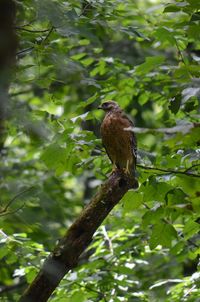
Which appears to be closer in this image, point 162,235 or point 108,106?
point 162,235

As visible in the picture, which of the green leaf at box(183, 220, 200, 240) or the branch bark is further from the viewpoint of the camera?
the green leaf at box(183, 220, 200, 240)

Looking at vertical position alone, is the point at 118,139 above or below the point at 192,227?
above

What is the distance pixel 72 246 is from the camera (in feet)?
11.2

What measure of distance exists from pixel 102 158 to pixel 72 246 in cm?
111

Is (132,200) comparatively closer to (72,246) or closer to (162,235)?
(162,235)

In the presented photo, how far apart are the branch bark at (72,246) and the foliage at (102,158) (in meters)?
0.15

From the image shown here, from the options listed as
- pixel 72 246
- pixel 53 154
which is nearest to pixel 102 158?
pixel 53 154

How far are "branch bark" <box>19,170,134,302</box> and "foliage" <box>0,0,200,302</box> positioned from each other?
149mm

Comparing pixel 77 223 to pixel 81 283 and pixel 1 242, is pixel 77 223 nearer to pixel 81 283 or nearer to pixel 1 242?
pixel 1 242

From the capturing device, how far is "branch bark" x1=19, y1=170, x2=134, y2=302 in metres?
3.29

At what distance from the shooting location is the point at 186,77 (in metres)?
2.48

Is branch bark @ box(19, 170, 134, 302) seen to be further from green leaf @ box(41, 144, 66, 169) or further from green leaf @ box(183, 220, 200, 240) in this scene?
green leaf @ box(183, 220, 200, 240)

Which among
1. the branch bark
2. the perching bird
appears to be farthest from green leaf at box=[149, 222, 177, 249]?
the perching bird

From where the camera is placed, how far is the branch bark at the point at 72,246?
329 cm
